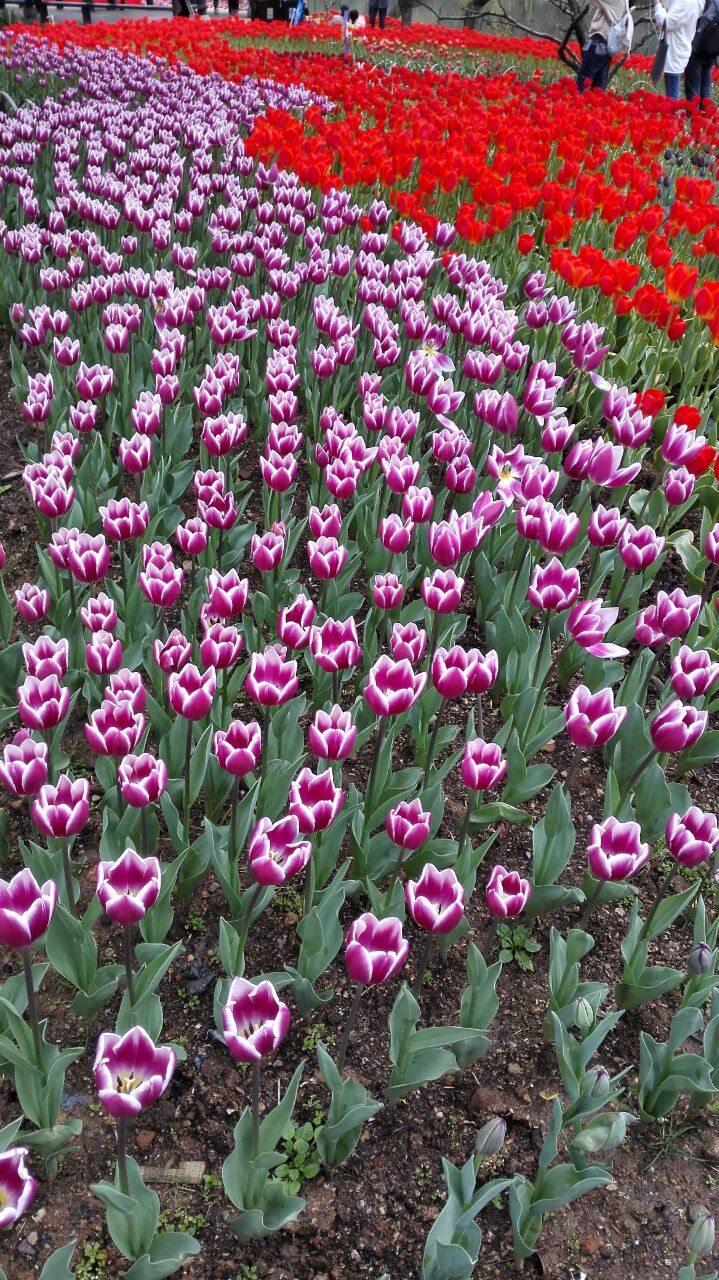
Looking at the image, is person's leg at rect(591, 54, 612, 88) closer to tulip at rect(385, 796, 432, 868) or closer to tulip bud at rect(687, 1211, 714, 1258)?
tulip at rect(385, 796, 432, 868)

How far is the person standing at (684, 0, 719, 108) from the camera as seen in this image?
13.2 m

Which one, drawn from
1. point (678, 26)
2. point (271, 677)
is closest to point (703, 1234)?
point (271, 677)

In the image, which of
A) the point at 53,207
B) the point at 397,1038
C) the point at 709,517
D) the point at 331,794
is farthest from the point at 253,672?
the point at 53,207

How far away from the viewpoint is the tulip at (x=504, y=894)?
193 cm

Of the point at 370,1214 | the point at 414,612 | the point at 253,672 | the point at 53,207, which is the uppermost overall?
the point at 53,207

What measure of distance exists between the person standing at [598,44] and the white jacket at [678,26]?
21.4 inches

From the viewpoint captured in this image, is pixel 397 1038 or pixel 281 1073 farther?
pixel 281 1073

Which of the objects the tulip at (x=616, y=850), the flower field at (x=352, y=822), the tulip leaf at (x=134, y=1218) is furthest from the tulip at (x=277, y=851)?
the tulip at (x=616, y=850)

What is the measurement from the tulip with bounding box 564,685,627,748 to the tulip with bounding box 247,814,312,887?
2.44 feet

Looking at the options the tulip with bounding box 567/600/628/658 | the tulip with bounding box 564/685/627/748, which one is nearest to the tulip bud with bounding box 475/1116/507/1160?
the tulip with bounding box 564/685/627/748

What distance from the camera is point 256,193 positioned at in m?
6.00

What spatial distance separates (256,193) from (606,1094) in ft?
18.4

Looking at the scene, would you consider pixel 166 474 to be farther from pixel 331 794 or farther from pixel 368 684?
pixel 331 794

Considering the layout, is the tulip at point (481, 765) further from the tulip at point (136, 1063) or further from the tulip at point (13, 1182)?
the tulip at point (13, 1182)
